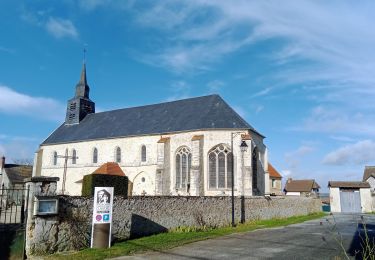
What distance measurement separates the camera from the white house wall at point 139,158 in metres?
25.0

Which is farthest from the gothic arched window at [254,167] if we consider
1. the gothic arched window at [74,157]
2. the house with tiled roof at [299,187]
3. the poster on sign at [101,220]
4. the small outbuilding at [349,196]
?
the house with tiled roof at [299,187]

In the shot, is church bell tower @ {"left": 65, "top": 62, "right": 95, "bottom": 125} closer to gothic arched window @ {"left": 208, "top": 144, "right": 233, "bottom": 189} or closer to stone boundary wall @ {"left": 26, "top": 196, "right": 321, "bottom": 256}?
gothic arched window @ {"left": 208, "top": 144, "right": 233, "bottom": 189}

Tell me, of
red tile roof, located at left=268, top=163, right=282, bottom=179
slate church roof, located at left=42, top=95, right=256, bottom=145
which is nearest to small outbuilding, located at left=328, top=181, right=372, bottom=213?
red tile roof, located at left=268, top=163, right=282, bottom=179

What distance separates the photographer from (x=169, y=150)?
2719 cm

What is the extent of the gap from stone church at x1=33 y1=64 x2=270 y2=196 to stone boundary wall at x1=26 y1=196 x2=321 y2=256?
444 cm

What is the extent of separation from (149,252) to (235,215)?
9397 mm

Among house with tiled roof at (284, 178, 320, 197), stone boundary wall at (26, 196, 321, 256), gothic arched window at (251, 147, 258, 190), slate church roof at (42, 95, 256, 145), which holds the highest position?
slate church roof at (42, 95, 256, 145)

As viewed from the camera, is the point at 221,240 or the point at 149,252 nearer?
the point at 149,252

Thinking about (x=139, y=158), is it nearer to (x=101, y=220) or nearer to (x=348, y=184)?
(x=101, y=220)

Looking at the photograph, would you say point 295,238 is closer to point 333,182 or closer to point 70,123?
point 333,182

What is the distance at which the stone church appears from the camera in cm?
2461

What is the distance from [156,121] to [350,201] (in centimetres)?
2134

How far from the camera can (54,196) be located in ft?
31.6

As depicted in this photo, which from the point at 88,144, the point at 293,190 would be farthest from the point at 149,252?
the point at 293,190
